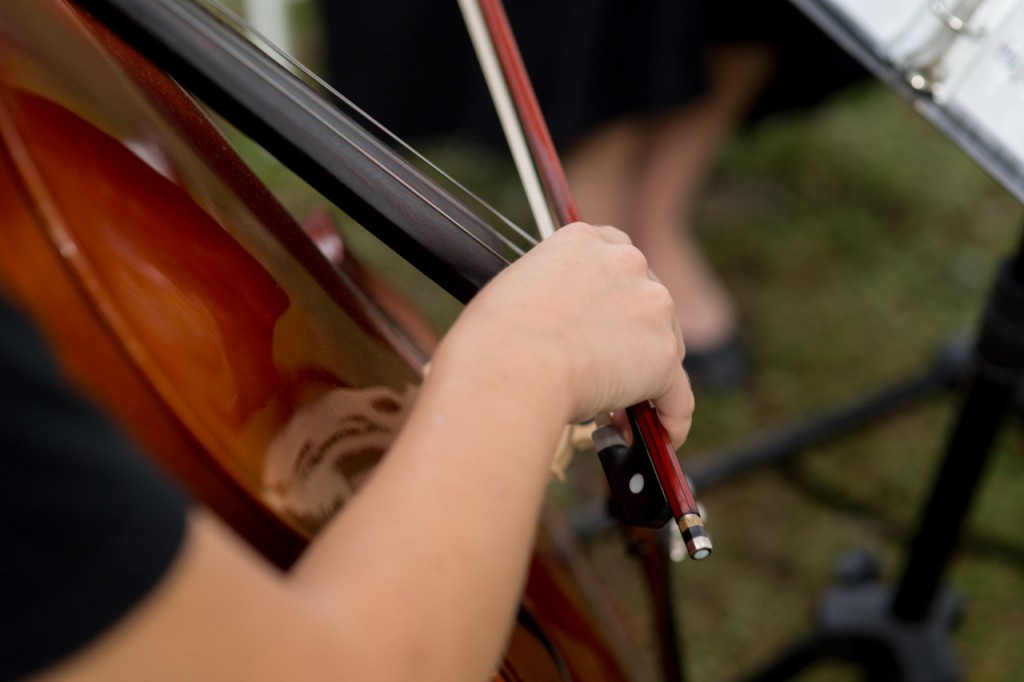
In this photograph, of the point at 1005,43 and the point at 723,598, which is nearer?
the point at 1005,43

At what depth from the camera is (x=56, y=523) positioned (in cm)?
29

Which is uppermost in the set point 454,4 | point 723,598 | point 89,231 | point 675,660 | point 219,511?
point 89,231

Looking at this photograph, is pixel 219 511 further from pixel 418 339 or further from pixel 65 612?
pixel 418 339

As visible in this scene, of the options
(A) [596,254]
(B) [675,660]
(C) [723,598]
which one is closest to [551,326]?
(A) [596,254]

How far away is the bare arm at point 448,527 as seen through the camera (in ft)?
1.04

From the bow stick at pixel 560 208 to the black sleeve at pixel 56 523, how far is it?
0.78ft

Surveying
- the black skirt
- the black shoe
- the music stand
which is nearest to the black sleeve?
the music stand

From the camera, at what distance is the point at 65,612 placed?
291mm

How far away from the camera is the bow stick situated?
0.47m

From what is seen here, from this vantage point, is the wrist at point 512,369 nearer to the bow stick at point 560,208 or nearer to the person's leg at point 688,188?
the bow stick at point 560,208

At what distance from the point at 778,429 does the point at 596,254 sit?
95cm

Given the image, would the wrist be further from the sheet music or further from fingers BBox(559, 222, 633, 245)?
the sheet music

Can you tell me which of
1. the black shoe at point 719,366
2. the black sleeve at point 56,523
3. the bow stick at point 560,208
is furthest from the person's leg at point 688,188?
the black sleeve at point 56,523

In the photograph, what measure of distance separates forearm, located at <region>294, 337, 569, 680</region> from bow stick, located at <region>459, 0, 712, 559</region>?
0.08 m
